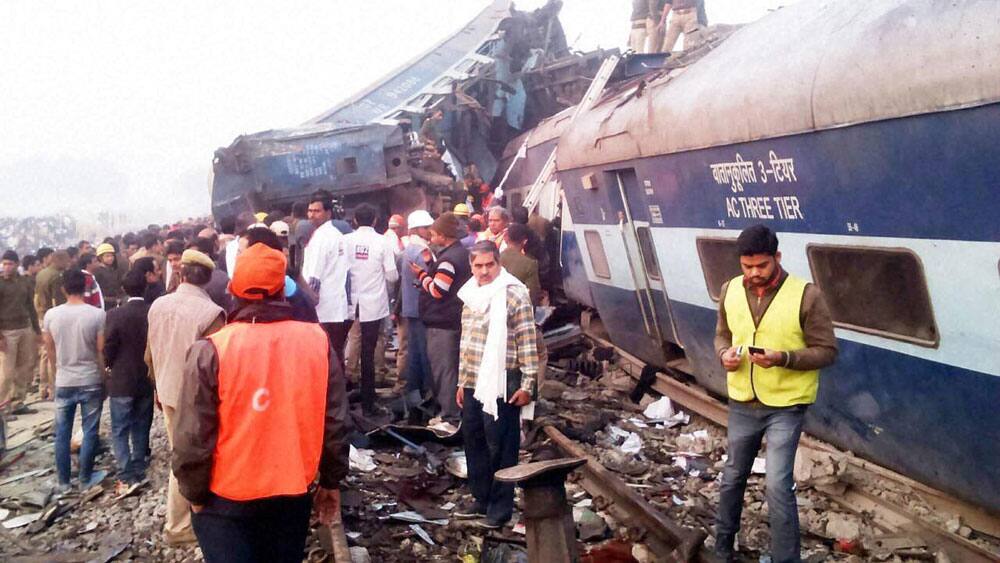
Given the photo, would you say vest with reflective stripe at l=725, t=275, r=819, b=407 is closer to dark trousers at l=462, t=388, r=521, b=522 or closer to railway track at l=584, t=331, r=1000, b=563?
railway track at l=584, t=331, r=1000, b=563

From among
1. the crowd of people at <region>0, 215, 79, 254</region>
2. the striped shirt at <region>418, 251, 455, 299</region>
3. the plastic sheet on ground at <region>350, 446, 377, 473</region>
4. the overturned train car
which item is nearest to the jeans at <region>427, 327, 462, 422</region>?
the striped shirt at <region>418, 251, 455, 299</region>

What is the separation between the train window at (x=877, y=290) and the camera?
4.15 metres

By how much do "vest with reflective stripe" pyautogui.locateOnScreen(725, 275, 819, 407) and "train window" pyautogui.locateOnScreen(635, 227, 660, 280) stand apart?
10.3ft

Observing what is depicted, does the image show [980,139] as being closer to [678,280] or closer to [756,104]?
[756,104]

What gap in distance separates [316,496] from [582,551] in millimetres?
2267

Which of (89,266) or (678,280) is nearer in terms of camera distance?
(678,280)

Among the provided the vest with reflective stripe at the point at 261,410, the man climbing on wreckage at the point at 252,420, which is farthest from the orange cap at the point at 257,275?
the vest with reflective stripe at the point at 261,410

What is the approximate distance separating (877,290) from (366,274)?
4659mm

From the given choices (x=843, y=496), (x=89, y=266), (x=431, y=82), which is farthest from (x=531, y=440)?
(x=431, y=82)

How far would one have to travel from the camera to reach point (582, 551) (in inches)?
199

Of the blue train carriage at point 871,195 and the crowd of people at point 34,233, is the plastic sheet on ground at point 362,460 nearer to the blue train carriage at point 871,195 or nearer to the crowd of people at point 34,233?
the blue train carriage at point 871,195

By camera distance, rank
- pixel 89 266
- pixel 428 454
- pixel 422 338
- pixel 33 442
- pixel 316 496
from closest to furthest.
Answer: pixel 316 496
pixel 428 454
pixel 422 338
pixel 33 442
pixel 89 266

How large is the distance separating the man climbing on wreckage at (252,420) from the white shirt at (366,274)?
14.7 feet

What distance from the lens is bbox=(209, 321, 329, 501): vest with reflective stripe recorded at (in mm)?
2955
